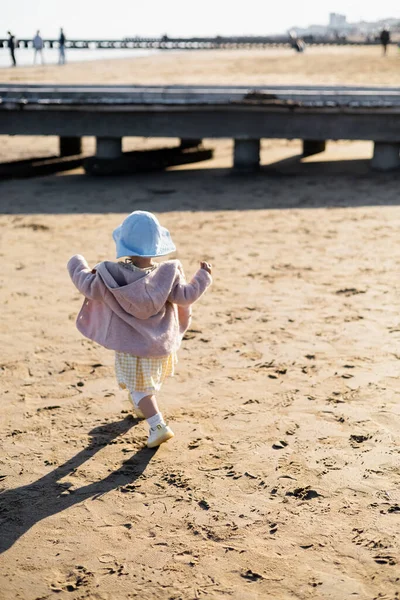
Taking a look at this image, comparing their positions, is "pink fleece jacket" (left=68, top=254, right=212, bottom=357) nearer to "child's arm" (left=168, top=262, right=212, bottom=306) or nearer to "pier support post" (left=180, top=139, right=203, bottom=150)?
"child's arm" (left=168, top=262, right=212, bottom=306)

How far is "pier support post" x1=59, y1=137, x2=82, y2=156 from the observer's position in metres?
12.5

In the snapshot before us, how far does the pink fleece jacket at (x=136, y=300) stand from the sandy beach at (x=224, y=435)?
0.54m

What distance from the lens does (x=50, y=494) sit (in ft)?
11.2

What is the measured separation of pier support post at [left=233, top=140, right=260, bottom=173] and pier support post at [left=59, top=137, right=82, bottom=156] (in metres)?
2.86

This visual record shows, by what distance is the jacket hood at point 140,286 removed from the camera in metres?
3.59

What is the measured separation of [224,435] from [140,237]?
108 cm

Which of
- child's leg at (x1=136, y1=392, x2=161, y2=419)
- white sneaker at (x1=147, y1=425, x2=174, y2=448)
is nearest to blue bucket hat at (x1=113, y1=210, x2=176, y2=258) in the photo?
child's leg at (x1=136, y1=392, x2=161, y2=419)

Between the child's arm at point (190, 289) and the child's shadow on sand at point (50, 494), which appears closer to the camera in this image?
the child's shadow on sand at point (50, 494)

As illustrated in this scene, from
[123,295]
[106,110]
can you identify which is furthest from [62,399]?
[106,110]

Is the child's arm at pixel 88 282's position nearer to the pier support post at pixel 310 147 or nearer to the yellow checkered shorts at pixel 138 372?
the yellow checkered shorts at pixel 138 372

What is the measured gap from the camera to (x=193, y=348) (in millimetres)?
5078

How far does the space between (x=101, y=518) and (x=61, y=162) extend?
8.99m

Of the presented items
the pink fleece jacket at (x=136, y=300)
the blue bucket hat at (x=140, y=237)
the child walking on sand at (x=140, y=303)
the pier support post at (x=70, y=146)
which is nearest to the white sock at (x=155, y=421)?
the child walking on sand at (x=140, y=303)

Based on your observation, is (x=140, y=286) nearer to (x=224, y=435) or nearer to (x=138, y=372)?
(x=138, y=372)
